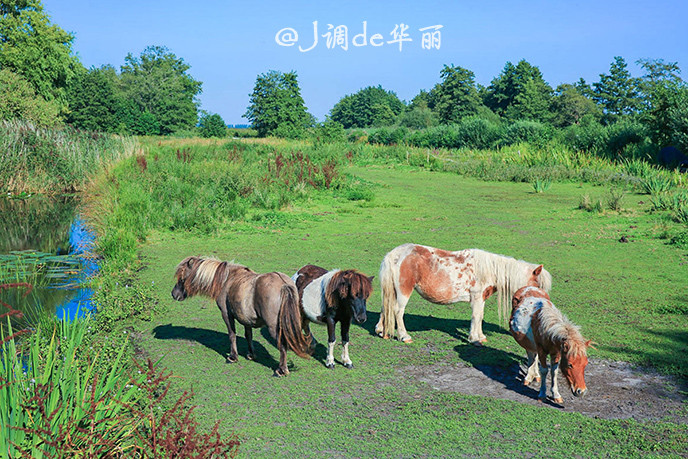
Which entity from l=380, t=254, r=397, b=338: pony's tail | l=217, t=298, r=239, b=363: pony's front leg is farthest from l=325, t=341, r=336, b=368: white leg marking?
l=380, t=254, r=397, b=338: pony's tail

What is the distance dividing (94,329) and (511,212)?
13.6 meters

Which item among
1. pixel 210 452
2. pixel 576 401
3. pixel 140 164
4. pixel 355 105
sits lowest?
pixel 576 401

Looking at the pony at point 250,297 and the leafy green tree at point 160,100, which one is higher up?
the leafy green tree at point 160,100

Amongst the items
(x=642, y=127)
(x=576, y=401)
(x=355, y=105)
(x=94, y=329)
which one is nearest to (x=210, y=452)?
(x=576, y=401)

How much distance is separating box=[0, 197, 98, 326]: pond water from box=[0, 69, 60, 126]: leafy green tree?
2080cm

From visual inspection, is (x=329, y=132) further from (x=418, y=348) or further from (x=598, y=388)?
(x=598, y=388)

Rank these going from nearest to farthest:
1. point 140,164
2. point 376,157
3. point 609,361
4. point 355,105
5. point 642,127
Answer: point 609,361, point 140,164, point 642,127, point 376,157, point 355,105

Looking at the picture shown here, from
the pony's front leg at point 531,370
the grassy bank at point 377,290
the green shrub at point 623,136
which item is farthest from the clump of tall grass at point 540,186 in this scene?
the pony's front leg at point 531,370

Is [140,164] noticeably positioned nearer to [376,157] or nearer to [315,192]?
[315,192]

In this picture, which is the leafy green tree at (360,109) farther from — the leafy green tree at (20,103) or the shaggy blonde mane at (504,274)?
the shaggy blonde mane at (504,274)

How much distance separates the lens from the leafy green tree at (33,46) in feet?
152

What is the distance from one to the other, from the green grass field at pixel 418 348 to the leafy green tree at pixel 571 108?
2030 inches

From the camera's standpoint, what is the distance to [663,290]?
30.6 ft

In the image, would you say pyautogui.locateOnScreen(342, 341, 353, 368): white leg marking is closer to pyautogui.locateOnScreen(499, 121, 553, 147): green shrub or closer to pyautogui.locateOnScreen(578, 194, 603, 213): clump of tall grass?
pyautogui.locateOnScreen(578, 194, 603, 213): clump of tall grass
